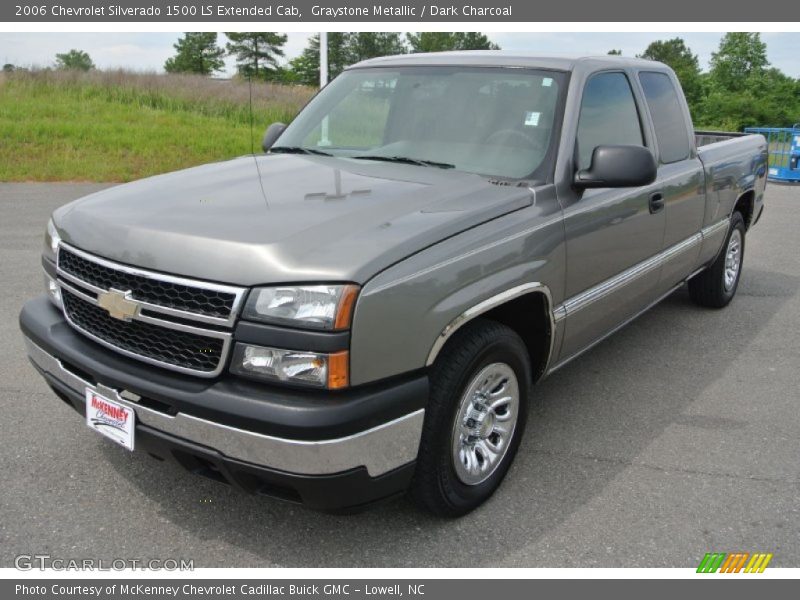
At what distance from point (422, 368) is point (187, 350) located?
0.82 m

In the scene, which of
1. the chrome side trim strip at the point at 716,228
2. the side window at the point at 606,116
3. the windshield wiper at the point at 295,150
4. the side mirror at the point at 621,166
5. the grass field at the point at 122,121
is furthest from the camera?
the grass field at the point at 122,121

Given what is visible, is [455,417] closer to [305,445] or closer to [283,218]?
[305,445]

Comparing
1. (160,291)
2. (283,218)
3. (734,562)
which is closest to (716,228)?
(734,562)

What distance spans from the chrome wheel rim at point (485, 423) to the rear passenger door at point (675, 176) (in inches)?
71.2

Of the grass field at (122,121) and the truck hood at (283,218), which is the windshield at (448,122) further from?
the grass field at (122,121)

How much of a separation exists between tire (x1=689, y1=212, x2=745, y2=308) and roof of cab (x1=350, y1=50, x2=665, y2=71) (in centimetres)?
215

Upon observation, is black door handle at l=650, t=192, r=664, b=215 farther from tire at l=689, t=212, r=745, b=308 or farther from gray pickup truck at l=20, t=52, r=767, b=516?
tire at l=689, t=212, r=745, b=308

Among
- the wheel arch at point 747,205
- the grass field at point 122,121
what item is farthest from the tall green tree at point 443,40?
the wheel arch at point 747,205

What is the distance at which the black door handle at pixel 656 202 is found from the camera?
4.21m

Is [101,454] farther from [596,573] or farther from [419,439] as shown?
[596,573]

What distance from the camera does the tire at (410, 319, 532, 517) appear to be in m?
2.78

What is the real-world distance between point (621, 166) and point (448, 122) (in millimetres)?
908

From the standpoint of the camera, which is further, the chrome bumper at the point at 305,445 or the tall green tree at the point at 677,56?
the tall green tree at the point at 677,56
